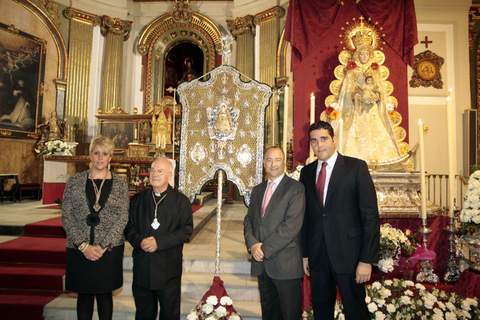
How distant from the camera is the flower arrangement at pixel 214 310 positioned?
2.33m

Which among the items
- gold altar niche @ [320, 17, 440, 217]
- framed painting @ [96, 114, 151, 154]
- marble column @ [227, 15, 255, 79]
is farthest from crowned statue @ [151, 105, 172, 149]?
gold altar niche @ [320, 17, 440, 217]

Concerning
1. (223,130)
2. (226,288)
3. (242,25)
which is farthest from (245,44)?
(226,288)

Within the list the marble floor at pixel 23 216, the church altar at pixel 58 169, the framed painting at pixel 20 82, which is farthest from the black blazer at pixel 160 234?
the framed painting at pixel 20 82

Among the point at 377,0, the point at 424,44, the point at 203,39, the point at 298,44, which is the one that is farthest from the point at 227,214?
the point at 203,39

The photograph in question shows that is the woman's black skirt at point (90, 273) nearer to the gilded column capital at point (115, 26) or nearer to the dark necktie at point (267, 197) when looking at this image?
the dark necktie at point (267, 197)

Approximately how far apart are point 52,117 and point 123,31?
3.71 meters

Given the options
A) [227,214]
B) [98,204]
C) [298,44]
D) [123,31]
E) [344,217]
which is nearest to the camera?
[344,217]

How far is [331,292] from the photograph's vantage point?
87.4 inches

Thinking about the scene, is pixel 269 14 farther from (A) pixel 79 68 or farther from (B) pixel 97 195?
(B) pixel 97 195

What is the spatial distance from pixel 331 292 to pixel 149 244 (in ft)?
4.08

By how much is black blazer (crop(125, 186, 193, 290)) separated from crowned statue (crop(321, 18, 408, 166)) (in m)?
2.79

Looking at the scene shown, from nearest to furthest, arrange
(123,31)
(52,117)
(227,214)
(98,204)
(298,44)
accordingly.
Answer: (98,204) → (298,44) → (227,214) → (52,117) → (123,31)

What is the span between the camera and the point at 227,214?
275 inches

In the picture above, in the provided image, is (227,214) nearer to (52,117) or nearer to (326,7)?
(326,7)
